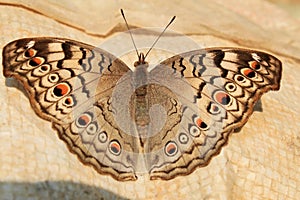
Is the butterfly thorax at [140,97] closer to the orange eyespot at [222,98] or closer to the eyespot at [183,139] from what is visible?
the eyespot at [183,139]

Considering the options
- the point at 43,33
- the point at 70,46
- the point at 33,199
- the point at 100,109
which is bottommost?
the point at 33,199

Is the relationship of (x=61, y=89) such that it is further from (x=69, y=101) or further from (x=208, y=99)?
(x=208, y=99)

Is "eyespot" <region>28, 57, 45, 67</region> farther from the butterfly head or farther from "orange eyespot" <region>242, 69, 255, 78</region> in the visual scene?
"orange eyespot" <region>242, 69, 255, 78</region>

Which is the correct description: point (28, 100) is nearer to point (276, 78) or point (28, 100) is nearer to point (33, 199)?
point (33, 199)

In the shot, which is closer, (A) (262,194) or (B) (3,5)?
(A) (262,194)

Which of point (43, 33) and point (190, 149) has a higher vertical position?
point (43, 33)

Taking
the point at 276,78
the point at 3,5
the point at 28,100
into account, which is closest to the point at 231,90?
the point at 276,78

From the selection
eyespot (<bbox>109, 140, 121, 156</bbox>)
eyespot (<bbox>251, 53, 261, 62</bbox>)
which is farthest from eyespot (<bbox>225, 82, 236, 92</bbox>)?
eyespot (<bbox>109, 140, 121, 156</bbox>)

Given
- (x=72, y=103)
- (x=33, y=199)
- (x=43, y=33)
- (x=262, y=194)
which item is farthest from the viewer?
(x=43, y=33)

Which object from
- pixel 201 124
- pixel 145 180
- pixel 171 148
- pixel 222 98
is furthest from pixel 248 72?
pixel 145 180
